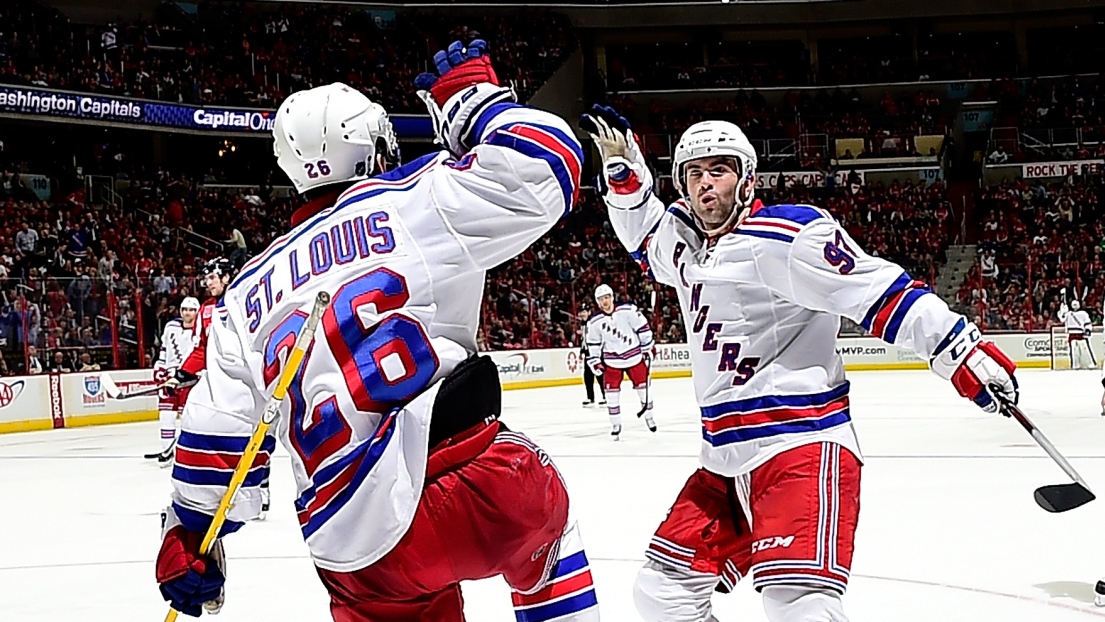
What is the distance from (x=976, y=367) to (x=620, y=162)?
1252 mm

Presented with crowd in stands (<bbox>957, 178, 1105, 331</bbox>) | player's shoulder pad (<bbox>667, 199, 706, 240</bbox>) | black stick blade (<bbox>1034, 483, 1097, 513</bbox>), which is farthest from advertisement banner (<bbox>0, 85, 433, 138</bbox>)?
black stick blade (<bbox>1034, 483, 1097, 513</bbox>)

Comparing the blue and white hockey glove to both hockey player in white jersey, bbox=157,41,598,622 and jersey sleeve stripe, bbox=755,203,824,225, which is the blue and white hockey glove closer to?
jersey sleeve stripe, bbox=755,203,824,225

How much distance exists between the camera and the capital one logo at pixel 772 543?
2750mm

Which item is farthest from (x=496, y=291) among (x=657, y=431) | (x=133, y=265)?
(x=657, y=431)

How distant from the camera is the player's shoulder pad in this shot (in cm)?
325

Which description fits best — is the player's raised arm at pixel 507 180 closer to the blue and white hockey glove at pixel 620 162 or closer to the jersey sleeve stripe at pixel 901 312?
the jersey sleeve stripe at pixel 901 312

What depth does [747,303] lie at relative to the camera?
9.92 feet

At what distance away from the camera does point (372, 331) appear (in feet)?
6.51

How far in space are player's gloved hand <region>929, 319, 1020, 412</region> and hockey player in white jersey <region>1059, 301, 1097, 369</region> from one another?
670 inches

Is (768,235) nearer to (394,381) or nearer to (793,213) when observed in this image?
(793,213)

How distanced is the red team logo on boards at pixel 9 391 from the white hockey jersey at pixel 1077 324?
1444 cm

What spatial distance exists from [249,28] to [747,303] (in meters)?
24.0

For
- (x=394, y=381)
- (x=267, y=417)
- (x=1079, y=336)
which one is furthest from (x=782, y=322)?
(x=1079, y=336)

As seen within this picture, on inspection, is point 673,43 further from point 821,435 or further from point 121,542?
point 821,435
